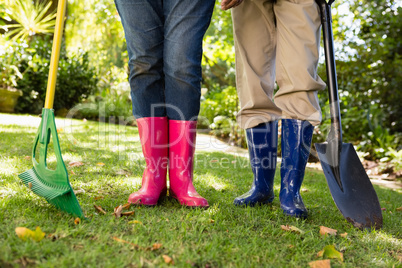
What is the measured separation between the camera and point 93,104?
24.3ft

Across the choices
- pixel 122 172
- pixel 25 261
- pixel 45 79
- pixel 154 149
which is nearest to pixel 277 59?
pixel 154 149

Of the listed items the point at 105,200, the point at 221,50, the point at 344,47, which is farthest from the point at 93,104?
the point at 105,200

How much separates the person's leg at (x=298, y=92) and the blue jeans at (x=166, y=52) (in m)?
0.40

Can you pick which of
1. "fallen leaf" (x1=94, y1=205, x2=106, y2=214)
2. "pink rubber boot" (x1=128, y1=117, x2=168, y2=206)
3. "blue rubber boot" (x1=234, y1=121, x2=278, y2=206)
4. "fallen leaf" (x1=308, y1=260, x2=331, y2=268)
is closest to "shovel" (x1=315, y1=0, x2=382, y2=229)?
"blue rubber boot" (x1=234, y1=121, x2=278, y2=206)

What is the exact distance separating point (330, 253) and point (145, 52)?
110 cm

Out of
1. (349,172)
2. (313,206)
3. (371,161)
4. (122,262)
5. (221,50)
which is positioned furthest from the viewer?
(221,50)

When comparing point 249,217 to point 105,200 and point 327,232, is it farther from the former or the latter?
point 105,200

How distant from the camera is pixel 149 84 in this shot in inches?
63.8

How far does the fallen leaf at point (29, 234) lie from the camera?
1060 mm

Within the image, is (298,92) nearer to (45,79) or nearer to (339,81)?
(339,81)

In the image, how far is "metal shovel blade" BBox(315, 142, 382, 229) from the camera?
158 cm

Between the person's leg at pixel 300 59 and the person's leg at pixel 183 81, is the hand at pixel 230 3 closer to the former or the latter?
the person's leg at pixel 183 81

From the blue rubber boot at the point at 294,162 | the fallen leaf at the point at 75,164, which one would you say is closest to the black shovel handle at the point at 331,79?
the blue rubber boot at the point at 294,162

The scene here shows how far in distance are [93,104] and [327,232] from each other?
669 cm
